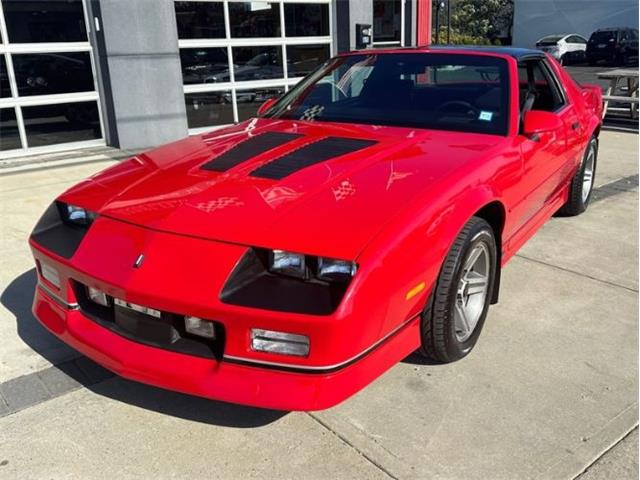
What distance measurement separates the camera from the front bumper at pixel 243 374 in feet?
6.90

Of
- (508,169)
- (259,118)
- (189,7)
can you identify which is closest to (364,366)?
(508,169)

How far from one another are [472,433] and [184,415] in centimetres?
122

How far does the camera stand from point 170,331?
88.4 inches

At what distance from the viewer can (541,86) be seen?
175 inches

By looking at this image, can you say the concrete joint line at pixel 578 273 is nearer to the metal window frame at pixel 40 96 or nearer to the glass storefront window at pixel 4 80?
the metal window frame at pixel 40 96

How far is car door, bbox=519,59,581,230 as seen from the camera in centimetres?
346

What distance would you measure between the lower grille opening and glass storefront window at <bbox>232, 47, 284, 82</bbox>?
8.12 meters

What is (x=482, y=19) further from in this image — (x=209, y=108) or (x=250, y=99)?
(x=209, y=108)

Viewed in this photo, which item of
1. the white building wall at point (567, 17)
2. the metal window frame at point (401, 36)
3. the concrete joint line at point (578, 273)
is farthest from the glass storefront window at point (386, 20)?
the white building wall at point (567, 17)

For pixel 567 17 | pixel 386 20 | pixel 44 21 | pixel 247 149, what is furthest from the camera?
pixel 567 17

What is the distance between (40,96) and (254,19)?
145 inches

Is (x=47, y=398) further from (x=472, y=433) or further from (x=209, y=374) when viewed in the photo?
(x=472, y=433)

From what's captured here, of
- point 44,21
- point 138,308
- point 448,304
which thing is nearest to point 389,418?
point 448,304

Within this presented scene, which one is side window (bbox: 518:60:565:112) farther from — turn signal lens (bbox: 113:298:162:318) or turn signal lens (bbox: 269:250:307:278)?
turn signal lens (bbox: 113:298:162:318)
